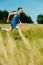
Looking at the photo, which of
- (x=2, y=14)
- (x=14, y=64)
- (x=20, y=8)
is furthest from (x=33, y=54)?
(x=2, y=14)

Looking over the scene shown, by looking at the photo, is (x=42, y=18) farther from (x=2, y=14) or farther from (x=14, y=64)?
(x=14, y=64)

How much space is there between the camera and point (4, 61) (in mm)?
5516

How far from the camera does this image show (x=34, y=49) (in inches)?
222

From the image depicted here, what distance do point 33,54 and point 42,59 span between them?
226 mm

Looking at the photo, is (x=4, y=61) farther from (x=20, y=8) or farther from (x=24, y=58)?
(x=20, y=8)

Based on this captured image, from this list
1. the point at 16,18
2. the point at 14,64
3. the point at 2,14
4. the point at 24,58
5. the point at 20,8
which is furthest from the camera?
the point at 2,14

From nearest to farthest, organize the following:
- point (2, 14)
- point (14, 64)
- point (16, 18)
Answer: point (14, 64)
point (16, 18)
point (2, 14)

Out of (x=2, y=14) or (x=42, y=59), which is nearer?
(x=42, y=59)

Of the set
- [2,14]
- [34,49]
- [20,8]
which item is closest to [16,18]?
[20,8]

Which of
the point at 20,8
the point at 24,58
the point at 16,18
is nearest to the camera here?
the point at 24,58

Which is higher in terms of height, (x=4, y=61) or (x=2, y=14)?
(x=4, y=61)

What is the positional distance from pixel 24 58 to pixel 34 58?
1.09ft

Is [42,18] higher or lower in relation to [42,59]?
lower

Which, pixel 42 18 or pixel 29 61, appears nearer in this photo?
pixel 29 61
